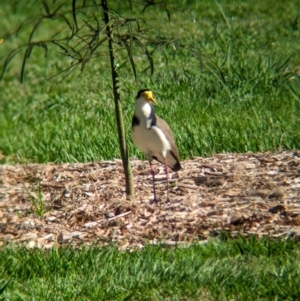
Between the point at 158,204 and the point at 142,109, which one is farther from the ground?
the point at 142,109

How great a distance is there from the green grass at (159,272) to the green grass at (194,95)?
135 cm

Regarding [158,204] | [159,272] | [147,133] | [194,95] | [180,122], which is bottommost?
[159,272]

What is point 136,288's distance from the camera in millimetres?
5078

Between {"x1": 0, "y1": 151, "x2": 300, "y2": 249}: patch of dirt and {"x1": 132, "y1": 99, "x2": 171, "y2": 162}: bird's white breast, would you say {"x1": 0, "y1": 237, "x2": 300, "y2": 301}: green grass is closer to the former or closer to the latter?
{"x1": 0, "y1": 151, "x2": 300, "y2": 249}: patch of dirt

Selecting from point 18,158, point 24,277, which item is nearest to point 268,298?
point 24,277

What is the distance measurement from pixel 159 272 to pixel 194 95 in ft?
14.7

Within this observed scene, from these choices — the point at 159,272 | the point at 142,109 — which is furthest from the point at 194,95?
the point at 159,272

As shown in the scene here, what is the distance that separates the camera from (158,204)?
648cm

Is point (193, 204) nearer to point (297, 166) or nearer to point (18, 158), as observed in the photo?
point (297, 166)

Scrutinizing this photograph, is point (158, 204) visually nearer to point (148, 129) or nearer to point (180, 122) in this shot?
point (148, 129)

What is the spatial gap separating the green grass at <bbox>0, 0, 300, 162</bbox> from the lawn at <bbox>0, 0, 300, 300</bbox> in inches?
0.7

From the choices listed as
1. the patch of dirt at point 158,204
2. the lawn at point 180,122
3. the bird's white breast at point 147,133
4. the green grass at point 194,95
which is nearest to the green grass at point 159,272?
the lawn at point 180,122

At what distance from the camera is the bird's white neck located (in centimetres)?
638

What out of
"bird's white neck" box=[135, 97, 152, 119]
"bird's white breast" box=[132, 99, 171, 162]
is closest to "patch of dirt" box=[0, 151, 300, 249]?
"bird's white breast" box=[132, 99, 171, 162]
